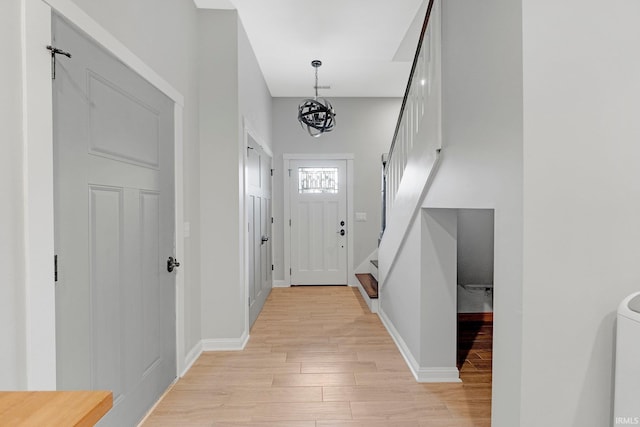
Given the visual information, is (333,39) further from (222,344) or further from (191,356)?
(191,356)

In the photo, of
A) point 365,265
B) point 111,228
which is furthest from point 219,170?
point 365,265

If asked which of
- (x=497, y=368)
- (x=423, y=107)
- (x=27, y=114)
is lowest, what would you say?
(x=497, y=368)

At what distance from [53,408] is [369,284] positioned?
426cm

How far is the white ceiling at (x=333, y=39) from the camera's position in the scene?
3.06 metres

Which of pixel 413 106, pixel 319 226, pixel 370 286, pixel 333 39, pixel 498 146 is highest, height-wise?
pixel 333 39

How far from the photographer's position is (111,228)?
173 centimetres

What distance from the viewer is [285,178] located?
219 inches

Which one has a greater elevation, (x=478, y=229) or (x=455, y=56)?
(x=455, y=56)

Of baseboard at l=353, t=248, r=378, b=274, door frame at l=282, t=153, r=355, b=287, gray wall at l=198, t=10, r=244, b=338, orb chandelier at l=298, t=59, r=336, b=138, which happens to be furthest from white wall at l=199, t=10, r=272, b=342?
baseboard at l=353, t=248, r=378, b=274

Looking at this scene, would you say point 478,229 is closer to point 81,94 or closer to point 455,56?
point 455,56

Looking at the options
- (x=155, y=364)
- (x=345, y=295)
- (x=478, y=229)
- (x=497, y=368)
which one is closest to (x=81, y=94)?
(x=155, y=364)

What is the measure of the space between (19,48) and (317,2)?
239 cm

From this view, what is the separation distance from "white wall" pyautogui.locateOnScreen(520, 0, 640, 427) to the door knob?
207cm

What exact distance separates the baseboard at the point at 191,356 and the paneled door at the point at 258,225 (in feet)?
2.31
